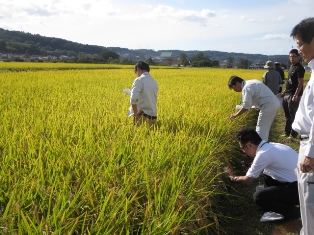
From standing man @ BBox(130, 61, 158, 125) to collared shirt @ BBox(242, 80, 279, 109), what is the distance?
118 cm

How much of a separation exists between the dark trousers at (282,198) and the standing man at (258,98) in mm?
1384

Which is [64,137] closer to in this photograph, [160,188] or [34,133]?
[34,133]

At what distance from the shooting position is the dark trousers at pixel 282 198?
295 cm

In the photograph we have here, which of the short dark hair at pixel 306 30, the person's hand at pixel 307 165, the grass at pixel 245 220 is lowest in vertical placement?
the grass at pixel 245 220

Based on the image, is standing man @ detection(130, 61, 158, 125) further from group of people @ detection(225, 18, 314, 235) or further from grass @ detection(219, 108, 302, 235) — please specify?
grass @ detection(219, 108, 302, 235)

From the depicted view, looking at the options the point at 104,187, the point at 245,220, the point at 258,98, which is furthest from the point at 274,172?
the point at 104,187

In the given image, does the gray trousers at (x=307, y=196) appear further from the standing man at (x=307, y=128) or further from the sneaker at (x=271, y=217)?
the sneaker at (x=271, y=217)

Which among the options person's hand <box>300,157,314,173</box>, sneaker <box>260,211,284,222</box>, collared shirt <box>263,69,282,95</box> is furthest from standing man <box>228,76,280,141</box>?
collared shirt <box>263,69,282,95</box>

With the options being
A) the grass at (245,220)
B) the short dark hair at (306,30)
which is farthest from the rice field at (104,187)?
the short dark hair at (306,30)

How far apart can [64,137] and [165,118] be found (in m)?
1.85

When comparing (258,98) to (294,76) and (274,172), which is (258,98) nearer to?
(274,172)

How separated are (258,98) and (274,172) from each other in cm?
163

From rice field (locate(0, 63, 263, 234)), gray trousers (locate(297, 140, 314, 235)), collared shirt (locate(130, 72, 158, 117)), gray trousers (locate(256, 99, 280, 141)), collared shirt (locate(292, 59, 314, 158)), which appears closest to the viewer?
rice field (locate(0, 63, 263, 234))

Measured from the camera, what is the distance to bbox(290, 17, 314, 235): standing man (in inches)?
72.5
